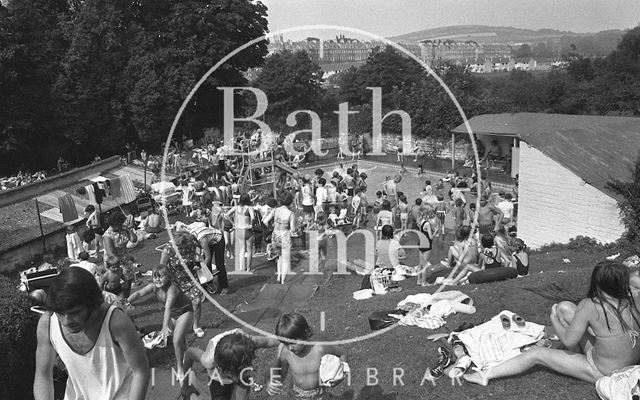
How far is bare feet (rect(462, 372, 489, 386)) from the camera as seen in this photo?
5809 mm

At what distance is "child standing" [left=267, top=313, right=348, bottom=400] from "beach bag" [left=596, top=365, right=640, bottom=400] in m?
2.32

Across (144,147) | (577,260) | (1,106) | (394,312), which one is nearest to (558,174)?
(577,260)

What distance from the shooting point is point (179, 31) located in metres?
36.4

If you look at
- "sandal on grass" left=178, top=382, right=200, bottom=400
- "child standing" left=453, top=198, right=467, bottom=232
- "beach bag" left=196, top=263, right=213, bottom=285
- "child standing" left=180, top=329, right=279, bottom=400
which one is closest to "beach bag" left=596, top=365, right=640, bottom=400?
"child standing" left=180, top=329, right=279, bottom=400

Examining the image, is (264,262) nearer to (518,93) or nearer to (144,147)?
(144,147)

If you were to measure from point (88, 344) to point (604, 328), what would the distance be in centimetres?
414

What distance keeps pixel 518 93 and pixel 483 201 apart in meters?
49.1

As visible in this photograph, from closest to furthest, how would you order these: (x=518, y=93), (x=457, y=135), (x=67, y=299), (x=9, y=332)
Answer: (x=67, y=299) → (x=9, y=332) → (x=457, y=135) → (x=518, y=93)

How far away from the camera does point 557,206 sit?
15484mm

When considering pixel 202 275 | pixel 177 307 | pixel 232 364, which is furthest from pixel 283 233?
pixel 232 364

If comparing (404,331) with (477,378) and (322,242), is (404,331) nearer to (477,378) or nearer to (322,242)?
(477,378)

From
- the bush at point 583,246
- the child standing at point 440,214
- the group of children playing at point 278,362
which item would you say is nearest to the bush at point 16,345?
the group of children playing at point 278,362

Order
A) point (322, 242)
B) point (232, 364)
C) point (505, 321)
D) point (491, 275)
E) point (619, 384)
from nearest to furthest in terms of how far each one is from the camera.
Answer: point (232, 364) → point (619, 384) → point (505, 321) → point (491, 275) → point (322, 242)

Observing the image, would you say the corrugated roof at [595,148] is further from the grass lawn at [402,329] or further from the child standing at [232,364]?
the child standing at [232,364]
